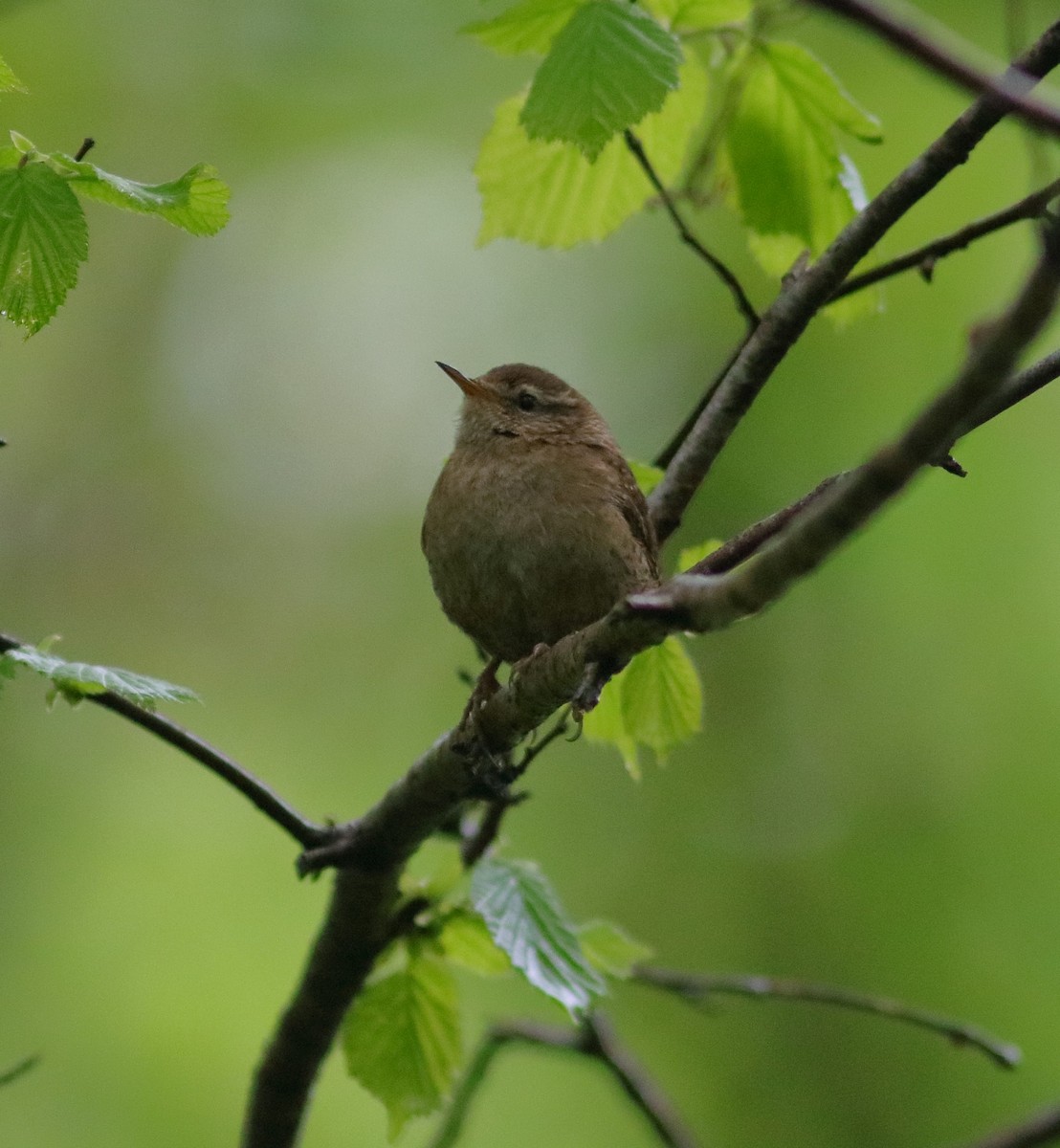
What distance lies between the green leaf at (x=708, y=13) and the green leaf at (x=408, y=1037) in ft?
7.61

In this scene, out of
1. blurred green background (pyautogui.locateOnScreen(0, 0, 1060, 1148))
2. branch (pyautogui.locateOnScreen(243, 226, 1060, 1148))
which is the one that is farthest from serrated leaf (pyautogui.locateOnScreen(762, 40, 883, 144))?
Answer: blurred green background (pyautogui.locateOnScreen(0, 0, 1060, 1148))

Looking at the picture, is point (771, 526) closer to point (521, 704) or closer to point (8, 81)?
point (521, 704)

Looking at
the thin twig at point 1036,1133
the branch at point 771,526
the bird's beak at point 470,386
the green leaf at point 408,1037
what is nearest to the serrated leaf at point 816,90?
the branch at point 771,526

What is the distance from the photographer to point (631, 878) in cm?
890

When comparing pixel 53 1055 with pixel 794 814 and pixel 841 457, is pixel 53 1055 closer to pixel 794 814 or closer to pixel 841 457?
pixel 794 814

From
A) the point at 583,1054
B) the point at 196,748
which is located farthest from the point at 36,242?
the point at 583,1054

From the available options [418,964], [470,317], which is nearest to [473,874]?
[418,964]

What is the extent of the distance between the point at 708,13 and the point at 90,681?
78.1 inches

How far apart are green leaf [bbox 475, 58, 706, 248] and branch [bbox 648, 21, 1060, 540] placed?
0.52 meters

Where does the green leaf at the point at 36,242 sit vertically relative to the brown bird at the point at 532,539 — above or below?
above

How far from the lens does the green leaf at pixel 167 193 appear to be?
245 centimetres

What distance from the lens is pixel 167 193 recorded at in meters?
2.52

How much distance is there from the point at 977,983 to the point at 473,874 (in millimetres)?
5292

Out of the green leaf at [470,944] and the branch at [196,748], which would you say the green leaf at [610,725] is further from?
the branch at [196,748]
